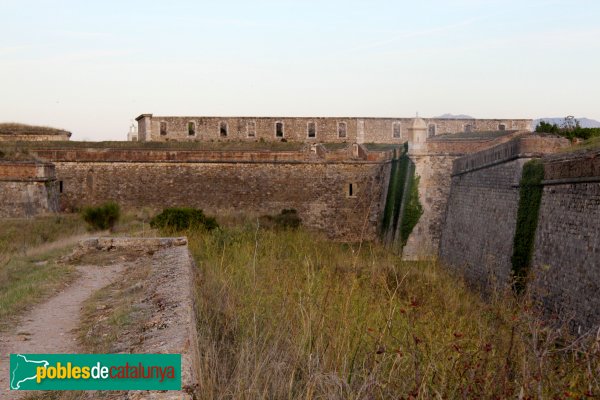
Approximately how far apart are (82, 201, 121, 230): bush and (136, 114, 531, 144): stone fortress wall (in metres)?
17.3

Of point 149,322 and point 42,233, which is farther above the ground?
point 149,322

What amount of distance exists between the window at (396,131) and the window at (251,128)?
7.45m

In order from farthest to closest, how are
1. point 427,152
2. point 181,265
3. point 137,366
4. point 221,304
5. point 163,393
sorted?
point 427,152, point 181,265, point 221,304, point 137,366, point 163,393

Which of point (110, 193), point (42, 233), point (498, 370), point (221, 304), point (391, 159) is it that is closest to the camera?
point (498, 370)

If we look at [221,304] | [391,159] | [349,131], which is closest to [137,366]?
[221,304]

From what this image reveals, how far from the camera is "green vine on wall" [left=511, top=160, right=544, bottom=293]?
512 inches

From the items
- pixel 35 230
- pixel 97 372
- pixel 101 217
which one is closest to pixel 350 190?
pixel 101 217

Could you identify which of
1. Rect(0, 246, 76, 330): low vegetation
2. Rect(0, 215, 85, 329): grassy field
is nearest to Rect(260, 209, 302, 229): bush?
Rect(0, 215, 85, 329): grassy field

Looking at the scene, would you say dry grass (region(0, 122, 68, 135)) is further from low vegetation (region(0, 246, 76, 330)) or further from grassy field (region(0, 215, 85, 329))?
low vegetation (region(0, 246, 76, 330))

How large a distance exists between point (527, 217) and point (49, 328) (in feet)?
29.9

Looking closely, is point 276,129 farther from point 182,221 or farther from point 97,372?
point 97,372

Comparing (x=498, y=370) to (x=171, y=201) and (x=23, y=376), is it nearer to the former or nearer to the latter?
(x=23, y=376)

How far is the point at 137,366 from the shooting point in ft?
14.1

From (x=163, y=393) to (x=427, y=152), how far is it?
65.2ft
